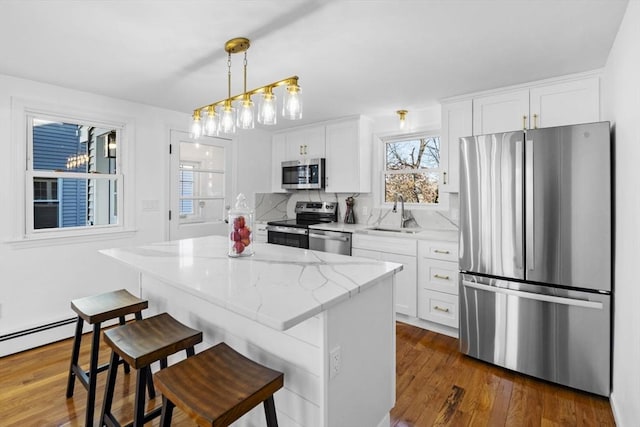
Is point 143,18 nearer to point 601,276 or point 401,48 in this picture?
point 401,48

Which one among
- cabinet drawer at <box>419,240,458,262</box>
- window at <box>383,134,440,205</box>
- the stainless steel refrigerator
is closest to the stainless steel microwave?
window at <box>383,134,440,205</box>

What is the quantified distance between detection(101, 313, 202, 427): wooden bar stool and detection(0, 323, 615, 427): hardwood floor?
1.71ft

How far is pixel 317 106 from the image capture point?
11.9ft

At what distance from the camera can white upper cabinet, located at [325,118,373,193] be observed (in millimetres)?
4062

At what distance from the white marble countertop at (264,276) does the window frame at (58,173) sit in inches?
54.3

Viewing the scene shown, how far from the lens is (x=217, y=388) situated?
4.04 ft

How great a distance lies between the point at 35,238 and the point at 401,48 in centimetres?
336

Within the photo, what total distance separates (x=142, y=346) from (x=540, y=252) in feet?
8.11

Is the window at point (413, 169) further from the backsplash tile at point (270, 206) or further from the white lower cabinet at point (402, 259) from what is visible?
the backsplash tile at point (270, 206)

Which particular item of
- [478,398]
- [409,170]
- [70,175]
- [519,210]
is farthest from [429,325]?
[70,175]

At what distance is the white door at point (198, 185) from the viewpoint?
3.88m

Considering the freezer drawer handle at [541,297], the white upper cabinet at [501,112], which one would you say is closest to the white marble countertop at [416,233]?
the freezer drawer handle at [541,297]

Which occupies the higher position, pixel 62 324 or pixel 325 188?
pixel 325 188

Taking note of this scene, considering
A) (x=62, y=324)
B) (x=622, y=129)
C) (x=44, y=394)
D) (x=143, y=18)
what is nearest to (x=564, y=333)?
(x=622, y=129)
